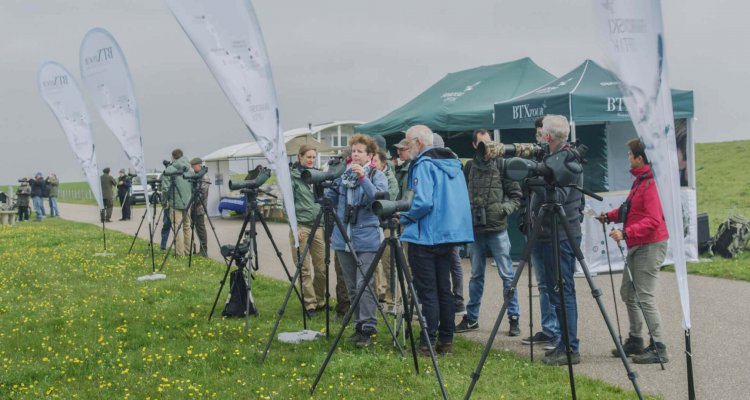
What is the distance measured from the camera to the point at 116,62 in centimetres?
1116

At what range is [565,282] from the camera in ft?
18.1

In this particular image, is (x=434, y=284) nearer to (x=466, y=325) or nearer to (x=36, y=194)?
(x=466, y=325)

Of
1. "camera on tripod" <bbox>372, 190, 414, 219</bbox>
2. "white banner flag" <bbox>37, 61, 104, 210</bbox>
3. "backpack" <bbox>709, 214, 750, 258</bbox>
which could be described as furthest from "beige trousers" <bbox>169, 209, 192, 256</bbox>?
"backpack" <bbox>709, 214, 750, 258</bbox>

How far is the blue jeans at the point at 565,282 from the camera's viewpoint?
5.50 m

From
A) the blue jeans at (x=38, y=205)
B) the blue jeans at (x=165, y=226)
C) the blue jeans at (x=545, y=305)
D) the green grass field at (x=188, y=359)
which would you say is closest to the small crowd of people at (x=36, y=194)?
the blue jeans at (x=38, y=205)

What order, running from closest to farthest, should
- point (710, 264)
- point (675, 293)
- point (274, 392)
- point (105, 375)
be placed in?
point (274, 392) → point (105, 375) → point (675, 293) → point (710, 264)

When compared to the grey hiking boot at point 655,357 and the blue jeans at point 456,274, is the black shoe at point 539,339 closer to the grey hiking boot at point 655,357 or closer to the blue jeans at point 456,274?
the grey hiking boot at point 655,357

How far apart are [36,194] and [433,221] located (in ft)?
85.0

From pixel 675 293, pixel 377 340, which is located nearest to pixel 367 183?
pixel 377 340

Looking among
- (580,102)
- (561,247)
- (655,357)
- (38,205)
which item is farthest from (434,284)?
(38,205)

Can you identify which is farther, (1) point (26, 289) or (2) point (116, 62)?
(2) point (116, 62)

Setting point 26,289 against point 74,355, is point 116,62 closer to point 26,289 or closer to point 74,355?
point 26,289

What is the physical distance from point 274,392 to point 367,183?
1829mm

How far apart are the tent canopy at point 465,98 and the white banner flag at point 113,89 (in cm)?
588
